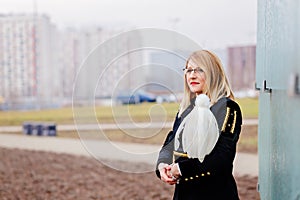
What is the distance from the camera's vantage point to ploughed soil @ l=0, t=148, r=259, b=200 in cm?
660

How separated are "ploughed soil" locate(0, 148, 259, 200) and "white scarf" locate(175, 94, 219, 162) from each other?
457 centimetres

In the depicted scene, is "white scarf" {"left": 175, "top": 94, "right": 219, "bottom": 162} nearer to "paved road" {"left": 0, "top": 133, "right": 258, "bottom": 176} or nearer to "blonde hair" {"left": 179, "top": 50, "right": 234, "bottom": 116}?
"blonde hair" {"left": 179, "top": 50, "right": 234, "bottom": 116}

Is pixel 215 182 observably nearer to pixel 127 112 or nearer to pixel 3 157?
pixel 127 112

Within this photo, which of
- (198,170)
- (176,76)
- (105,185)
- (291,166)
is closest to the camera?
(291,166)

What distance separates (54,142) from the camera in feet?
45.7

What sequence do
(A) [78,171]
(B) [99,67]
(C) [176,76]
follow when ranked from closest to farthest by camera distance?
(C) [176,76] → (B) [99,67] → (A) [78,171]

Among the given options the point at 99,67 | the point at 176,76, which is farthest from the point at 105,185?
the point at 176,76

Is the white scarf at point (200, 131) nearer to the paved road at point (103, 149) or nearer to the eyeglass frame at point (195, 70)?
the eyeglass frame at point (195, 70)

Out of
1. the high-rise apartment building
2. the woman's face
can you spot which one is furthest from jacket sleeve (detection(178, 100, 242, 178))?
the high-rise apartment building

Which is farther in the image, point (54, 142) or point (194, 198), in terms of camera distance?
point (54, 142)

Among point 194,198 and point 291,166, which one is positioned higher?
point 291,166

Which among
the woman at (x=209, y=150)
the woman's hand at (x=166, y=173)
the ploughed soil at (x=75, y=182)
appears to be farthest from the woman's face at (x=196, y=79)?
the ploughed soil at (x=75, y=182)

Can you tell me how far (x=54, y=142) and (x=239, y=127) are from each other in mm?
12384

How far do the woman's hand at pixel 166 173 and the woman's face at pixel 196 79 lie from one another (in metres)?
0.29
